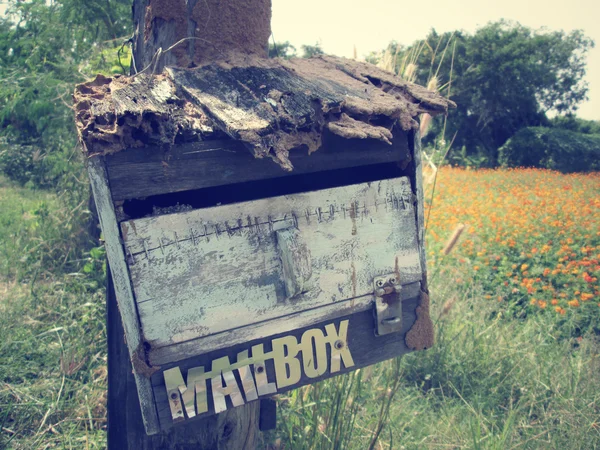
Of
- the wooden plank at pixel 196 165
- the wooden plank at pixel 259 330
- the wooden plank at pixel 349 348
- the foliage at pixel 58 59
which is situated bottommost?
the wooden plank at pixel 349 348

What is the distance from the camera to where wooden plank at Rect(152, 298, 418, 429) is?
0.99 meters

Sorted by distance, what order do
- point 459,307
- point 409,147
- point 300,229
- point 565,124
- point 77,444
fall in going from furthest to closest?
point 565,124
point 459,307
point 77,444
point 409,147
point 300,229

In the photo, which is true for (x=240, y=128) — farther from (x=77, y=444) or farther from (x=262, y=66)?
(x=77, y=444)

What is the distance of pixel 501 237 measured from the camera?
4.84 m

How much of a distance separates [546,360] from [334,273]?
2.32 m

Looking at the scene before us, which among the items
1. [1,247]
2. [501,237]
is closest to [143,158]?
[1,247]

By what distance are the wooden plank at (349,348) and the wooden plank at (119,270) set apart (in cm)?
2

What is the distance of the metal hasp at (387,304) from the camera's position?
3.87 feet

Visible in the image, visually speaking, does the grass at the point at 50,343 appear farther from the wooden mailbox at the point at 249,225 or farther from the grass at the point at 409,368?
the wooden mailbox at the point at 249,225

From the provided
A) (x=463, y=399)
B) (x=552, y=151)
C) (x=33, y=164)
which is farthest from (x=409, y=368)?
(x=552, y=151)

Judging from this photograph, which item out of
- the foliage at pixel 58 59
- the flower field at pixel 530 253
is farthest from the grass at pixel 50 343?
the flower field at pixel 530 253

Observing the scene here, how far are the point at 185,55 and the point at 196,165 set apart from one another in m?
0.39

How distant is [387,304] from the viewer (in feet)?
3.92

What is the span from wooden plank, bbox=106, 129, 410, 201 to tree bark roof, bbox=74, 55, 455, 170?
0.03m
